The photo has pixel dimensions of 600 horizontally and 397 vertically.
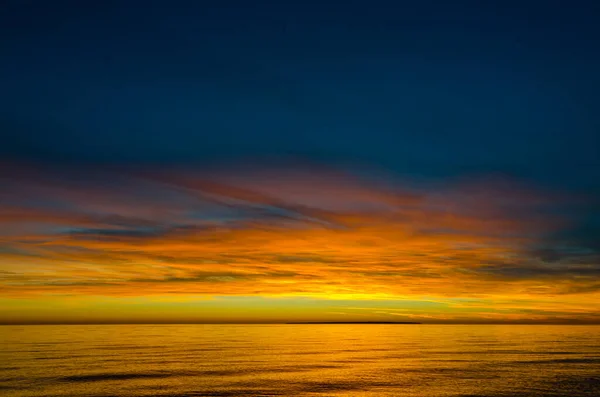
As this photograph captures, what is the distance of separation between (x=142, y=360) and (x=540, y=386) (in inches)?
2208

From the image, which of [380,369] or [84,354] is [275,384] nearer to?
[380,369]

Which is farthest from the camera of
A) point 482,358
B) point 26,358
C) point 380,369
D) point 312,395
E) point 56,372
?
point 482,358

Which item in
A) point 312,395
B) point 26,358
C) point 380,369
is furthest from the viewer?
point 26,358

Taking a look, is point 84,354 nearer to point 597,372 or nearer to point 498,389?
point 498,389

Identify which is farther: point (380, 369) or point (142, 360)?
point (142, 360)

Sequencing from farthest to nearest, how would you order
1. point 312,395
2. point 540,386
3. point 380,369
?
point 380,369 → point 540,386 → point 312,395

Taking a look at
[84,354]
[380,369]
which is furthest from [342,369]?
[84,354]

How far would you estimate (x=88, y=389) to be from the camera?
5078 centimetres

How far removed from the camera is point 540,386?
5312 cm

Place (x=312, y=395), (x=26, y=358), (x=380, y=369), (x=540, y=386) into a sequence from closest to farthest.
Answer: (x=312, y=395), (x=540, y=386), (x=380, y=369), (x=26, y=358)

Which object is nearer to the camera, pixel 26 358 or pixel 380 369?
pixel 380 369

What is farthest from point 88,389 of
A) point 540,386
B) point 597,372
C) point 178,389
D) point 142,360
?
point 597,372

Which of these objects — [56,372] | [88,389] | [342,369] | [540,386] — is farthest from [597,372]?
[56,372]

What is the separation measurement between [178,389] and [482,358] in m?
55.3
